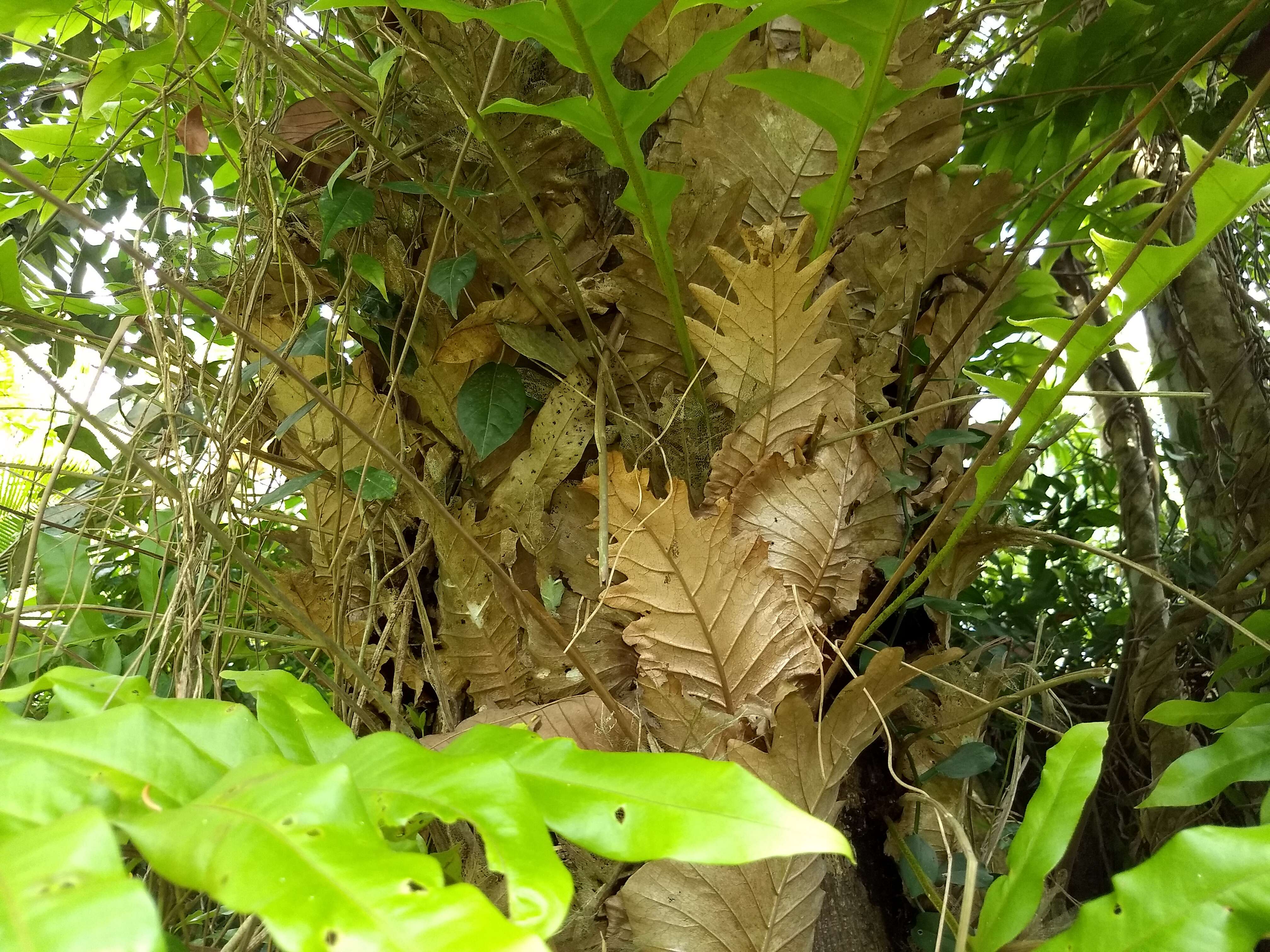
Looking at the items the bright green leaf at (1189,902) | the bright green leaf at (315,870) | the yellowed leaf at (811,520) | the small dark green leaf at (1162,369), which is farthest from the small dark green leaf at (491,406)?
the small dark green leaf at (1162,369)

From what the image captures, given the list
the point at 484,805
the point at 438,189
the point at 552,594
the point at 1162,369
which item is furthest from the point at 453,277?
the point at 1162,369

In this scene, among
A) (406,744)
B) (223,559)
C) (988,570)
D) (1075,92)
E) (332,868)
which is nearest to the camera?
(332,868)

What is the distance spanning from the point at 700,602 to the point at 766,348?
24 centimetres

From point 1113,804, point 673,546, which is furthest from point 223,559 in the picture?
point 1113,804

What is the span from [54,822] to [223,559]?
550 mm

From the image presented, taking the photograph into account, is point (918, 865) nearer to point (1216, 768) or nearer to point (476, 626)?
point (1216, 768)

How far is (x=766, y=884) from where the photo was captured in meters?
0.61

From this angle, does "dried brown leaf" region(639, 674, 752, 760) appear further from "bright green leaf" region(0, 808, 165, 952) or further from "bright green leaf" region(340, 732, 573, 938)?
"bright green leaf" region(0, 808, 165, 952)

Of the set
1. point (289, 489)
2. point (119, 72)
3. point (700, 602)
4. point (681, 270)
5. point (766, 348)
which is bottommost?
point (700, 602)

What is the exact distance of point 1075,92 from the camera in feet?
3.60

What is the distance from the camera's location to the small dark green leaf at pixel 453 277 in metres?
0.78

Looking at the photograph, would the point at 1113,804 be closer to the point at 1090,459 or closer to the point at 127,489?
the point at 1090,459

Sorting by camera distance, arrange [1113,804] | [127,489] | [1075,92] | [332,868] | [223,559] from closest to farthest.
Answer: [332,868] < [223,559] < [127,489] < [1075,92] < [1113,804]

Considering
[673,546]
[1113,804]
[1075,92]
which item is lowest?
[1113,804]
